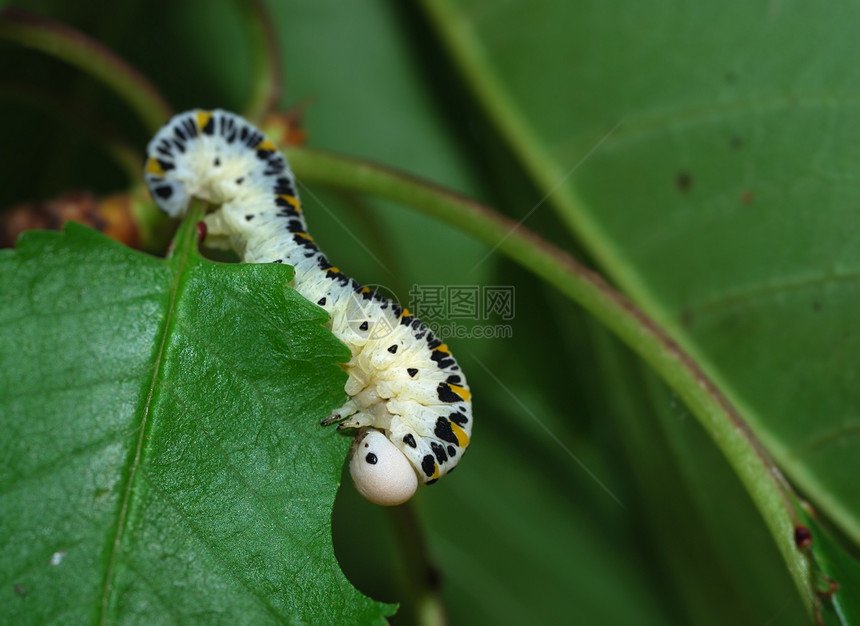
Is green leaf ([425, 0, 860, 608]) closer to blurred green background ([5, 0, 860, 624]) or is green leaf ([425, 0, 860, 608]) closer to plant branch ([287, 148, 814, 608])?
blurred green background ([5, 0, 860, 624])

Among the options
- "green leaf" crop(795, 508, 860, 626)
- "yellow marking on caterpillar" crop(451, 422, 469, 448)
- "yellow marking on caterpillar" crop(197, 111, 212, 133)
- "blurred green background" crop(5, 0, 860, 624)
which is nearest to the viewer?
"green leaf" crop(795, 508, 860, 626)

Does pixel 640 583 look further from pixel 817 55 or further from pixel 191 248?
pixel 191 248

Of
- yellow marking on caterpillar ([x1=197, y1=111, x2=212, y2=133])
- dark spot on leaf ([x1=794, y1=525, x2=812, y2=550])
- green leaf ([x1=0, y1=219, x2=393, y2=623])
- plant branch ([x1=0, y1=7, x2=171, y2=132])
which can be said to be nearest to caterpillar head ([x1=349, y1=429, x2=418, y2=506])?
green leaf ([x1=0, y1=219, x2=393, y2=623])

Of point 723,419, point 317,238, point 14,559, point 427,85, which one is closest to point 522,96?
point 427,85

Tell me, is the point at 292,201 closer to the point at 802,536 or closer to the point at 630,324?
the point at 630,324

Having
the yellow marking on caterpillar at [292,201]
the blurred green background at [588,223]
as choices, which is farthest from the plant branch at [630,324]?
the blurred green background at [588,223]

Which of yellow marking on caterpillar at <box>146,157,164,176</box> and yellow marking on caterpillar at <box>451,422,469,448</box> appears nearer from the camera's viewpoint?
yellow marking on caterpillar at <box>451,422,469,448</box>

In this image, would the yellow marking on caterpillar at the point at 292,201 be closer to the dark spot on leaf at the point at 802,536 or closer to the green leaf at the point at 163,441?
the green leaf at the point at 163,441
